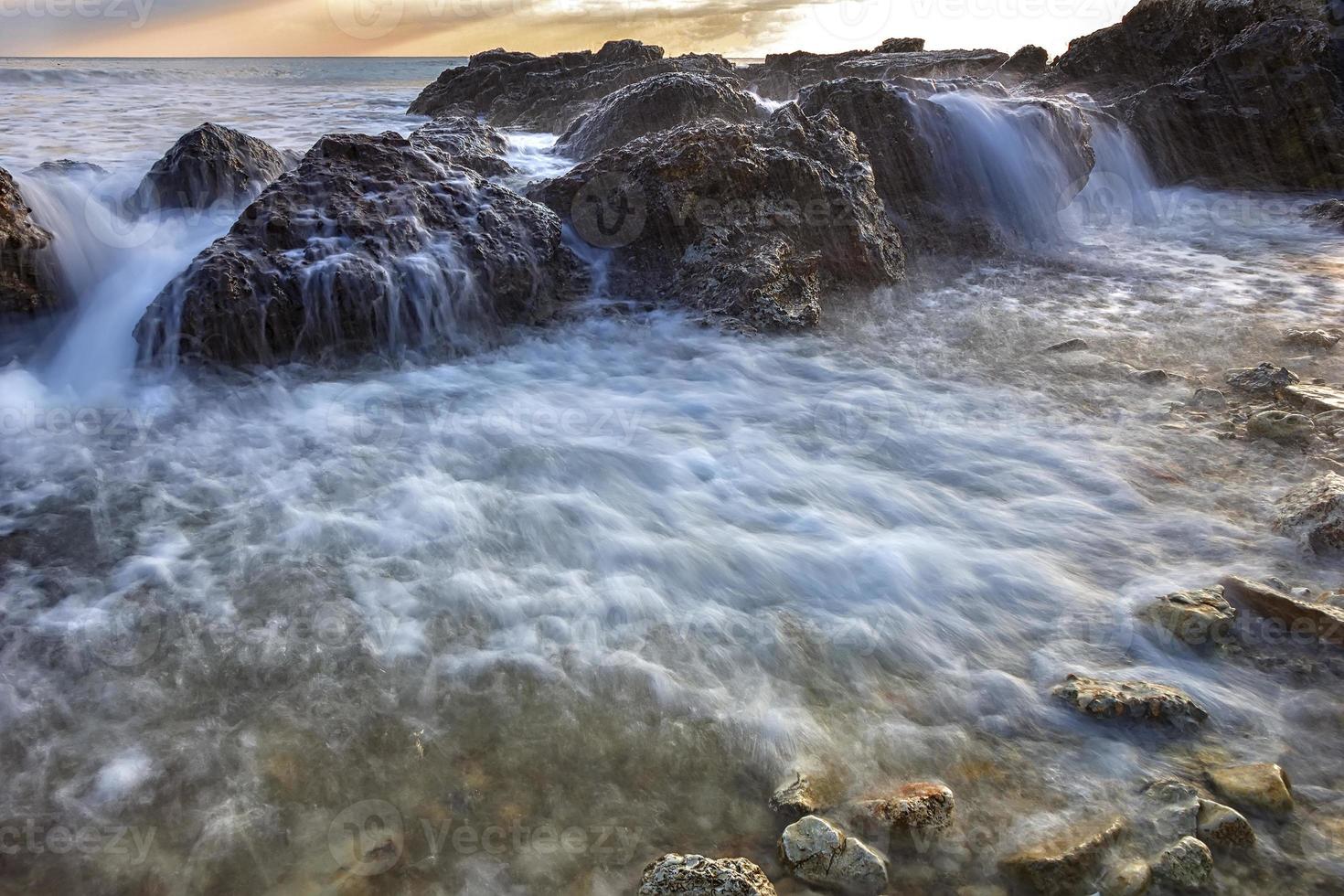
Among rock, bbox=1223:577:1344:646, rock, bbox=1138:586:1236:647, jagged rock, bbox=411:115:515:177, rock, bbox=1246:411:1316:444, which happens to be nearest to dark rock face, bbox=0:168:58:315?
jagged rock, bbox=411:115:515:177

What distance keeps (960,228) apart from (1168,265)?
1824mm

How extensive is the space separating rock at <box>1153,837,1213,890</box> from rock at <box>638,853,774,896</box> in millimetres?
924

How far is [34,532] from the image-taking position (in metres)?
3.26

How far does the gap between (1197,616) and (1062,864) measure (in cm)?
122

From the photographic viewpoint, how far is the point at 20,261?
5.21m

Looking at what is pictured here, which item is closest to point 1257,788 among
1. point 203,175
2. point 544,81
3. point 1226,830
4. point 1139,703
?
point 1226,830

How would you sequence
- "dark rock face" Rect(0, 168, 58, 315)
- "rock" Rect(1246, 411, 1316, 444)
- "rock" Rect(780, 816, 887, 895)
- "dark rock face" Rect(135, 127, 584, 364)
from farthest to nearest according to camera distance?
1. "dark rock face" Rect(0, 168, 58, 315)
2. "dark rock face" Rect(135, 127, 584, 364)
3. "rock" Rect(1246, 411, 1316, 444)
4. "rock" Rect(780, 816, 887, 895)

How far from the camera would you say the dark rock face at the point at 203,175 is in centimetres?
655

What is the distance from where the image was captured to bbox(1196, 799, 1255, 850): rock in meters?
1.92

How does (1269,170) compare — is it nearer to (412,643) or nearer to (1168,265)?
(1168,265)

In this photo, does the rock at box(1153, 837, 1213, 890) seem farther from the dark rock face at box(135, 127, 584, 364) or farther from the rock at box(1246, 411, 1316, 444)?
the dark rock face at box(135, 127, 584, 364)

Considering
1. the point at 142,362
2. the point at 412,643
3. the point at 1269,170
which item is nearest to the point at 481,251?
the point at 142,362

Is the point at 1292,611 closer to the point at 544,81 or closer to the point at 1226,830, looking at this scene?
the point at 1226,830

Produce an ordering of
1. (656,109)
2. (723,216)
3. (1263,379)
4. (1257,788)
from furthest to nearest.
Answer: (656,109) → (723,216) → (1263,379) → (1257,788)
